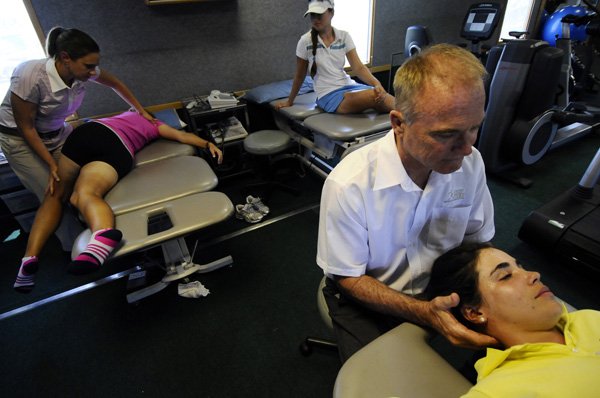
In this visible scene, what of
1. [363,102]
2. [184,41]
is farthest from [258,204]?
[184,41]

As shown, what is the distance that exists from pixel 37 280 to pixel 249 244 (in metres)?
1.39

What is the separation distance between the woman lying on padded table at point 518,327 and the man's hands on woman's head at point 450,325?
0.20 ft

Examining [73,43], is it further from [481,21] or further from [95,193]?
[481,21]

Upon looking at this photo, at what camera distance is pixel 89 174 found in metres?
1.67

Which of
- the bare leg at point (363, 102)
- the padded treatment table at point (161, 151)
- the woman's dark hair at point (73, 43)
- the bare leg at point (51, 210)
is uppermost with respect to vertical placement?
the woman's dark hair at point (73, 43)

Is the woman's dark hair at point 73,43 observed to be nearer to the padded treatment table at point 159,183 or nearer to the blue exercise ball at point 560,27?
the padded treatment table at point 159,183

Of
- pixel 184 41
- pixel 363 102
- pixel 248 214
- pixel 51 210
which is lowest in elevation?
pixel 248 214

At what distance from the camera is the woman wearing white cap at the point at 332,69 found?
7.14ft

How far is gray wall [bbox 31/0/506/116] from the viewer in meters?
2.38

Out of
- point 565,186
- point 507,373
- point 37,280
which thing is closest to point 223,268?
point 37,280

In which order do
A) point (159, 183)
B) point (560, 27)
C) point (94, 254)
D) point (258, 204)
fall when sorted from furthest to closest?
1. point (560, 27)
2. point (258, 204)
3. point (159, 183)
4. point (94, 254)

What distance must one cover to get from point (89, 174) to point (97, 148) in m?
0.19

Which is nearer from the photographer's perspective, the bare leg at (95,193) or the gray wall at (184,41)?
the bare leg at (95,193)

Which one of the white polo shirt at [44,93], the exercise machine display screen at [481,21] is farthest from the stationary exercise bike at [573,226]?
the white polo shirt at [44,93]
